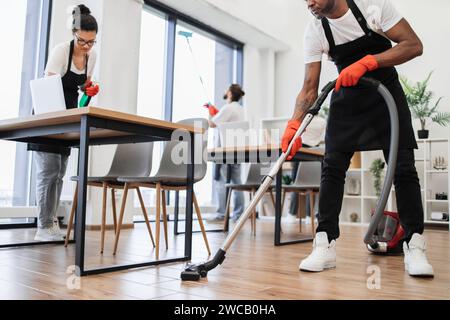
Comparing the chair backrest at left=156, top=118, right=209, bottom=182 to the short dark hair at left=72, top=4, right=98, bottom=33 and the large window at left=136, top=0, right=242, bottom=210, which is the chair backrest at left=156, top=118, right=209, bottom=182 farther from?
the large window at left=136, top=0, right=242, bottom=210

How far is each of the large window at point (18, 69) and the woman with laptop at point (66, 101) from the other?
1353 mm

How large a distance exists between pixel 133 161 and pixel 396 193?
156cm

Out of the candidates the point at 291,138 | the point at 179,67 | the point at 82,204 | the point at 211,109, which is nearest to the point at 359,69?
the point at 291,138

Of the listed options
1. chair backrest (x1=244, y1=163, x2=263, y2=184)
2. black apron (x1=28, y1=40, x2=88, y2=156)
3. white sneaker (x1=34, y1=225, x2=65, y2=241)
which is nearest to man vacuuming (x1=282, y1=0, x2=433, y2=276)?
black apron (x1=28, y1=40, x2=88, y2=156)

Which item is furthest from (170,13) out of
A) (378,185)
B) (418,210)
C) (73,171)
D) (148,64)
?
(418,210)

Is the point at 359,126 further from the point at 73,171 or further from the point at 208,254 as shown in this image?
the point at 73,171

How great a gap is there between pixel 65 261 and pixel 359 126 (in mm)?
1438

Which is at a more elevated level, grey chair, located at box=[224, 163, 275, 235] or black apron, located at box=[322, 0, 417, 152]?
black apron, located at box=[322, 0, 417, 152]

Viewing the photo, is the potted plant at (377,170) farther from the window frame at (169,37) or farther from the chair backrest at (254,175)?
the window frame at (169,37)

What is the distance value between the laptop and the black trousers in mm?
1238

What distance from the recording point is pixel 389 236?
253cm

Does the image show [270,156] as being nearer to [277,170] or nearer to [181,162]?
[181,162]

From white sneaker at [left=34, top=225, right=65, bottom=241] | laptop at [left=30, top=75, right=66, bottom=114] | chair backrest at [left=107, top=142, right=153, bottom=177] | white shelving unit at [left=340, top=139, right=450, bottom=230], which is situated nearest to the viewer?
laptop at [left=30, top=75, right=66, bottom=114]

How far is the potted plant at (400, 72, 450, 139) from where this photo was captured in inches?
192
